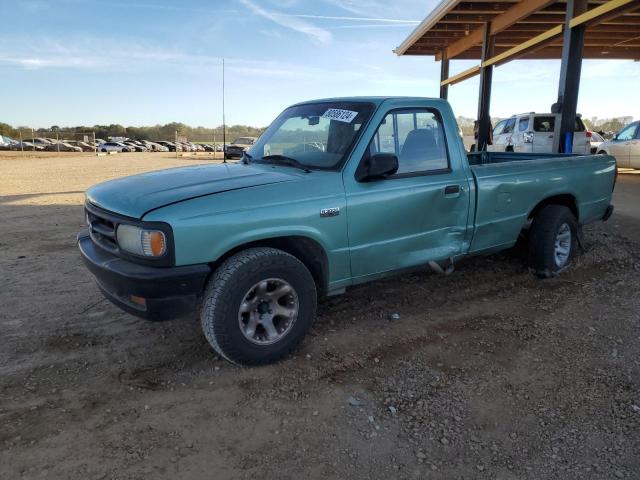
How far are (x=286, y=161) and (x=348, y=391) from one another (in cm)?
192

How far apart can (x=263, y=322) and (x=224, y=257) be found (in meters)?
0.52

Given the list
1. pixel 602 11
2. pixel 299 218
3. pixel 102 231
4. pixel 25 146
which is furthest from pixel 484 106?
pixel 25 146

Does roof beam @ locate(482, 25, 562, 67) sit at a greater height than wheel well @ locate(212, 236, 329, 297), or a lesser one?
greater

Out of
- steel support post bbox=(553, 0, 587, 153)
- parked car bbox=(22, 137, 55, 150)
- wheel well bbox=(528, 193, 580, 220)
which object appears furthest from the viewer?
parked car bbox=(22, 137, 55, 150)

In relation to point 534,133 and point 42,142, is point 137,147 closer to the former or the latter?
point 42,142

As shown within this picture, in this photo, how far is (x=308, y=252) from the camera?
3.54 metres

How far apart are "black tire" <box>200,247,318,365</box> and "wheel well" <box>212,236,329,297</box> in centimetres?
13

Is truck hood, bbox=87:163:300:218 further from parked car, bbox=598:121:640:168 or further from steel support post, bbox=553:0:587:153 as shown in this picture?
parked car, bbox=598:121:640:168

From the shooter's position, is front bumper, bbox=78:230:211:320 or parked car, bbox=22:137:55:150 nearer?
front bumper, bbox=78:230:211:320

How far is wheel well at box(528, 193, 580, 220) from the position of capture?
5.16m

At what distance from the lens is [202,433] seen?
264cm

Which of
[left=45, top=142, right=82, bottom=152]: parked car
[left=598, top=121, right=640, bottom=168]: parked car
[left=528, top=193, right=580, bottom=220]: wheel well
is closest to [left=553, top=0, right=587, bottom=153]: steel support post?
[left=598, top=121, right=640, bottom=168]: parked car

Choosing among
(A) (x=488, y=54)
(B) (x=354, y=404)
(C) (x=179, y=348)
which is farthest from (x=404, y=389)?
(A) (x=488, y=54)

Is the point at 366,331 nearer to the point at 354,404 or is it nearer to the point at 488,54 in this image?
the point at 354,404
